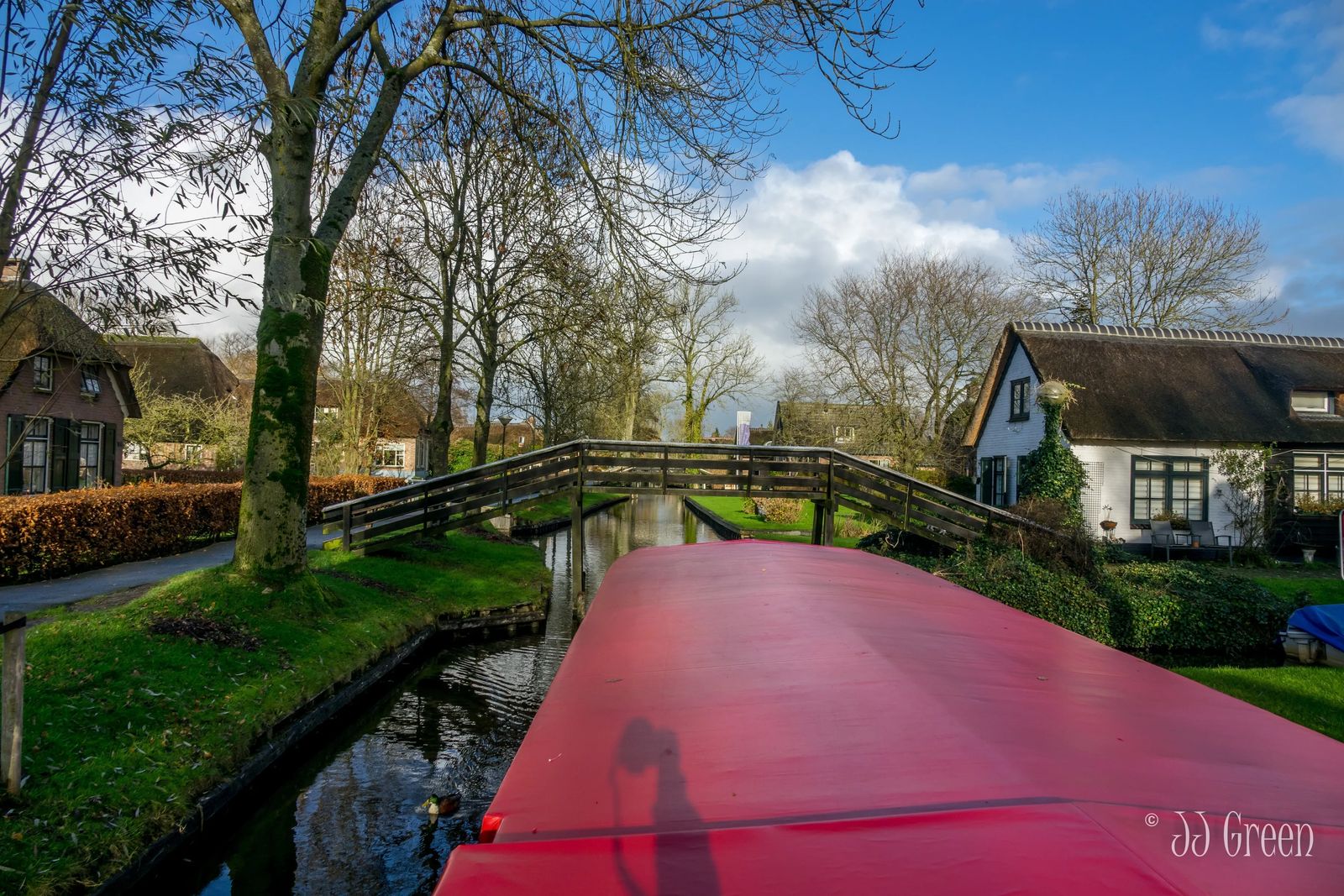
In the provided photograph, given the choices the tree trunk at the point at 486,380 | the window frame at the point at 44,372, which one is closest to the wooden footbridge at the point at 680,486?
the tree trunk at the point at 486,380

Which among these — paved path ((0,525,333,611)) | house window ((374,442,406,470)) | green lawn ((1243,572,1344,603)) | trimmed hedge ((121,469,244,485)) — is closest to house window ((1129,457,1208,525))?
green lawn ((1243,572,1344,603))

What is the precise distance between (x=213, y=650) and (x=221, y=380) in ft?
126

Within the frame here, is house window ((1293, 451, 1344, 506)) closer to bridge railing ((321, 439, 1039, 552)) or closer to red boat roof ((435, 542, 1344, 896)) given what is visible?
bridge railing ((321, 439, 1039, 552))

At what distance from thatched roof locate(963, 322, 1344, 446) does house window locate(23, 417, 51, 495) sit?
2763 cm

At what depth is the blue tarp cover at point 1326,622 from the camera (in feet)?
29.2

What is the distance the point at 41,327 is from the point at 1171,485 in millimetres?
24096

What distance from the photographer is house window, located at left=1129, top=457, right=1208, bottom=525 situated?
21375mm

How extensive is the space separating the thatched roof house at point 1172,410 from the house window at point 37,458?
27.6 m

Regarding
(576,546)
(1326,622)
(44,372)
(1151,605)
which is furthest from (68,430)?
(1326,622)

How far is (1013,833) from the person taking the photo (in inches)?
70.9

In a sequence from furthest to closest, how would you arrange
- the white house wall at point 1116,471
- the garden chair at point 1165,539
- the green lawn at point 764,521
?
1. the green lawn at point 764,521
2. the white house wall at point 1116,471
3. the garden chair at point 1165,539

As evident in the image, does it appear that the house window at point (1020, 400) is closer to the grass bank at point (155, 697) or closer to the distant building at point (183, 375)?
the grass bank at point (155, 697)

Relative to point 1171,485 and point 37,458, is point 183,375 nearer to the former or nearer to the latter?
point 37,458

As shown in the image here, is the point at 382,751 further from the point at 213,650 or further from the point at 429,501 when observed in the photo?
the point at 429,501
